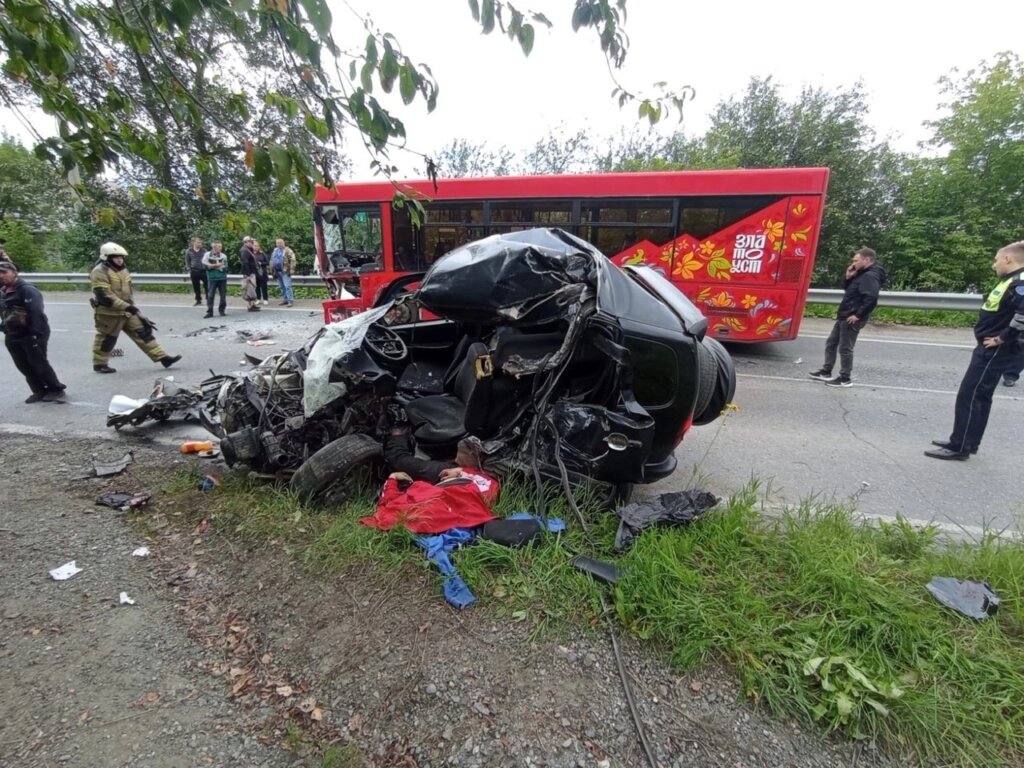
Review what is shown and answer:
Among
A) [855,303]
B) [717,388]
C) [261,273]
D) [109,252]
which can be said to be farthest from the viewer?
[261,273]

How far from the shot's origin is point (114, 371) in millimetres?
6453

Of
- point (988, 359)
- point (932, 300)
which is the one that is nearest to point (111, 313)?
point (988, 359)

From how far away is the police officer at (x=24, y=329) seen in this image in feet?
17.0

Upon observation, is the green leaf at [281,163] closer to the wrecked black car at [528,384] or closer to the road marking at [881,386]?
the wrecked black car at [528,384]

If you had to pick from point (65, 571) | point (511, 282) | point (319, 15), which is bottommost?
point (65, 571)

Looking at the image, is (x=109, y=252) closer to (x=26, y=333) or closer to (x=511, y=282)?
(x=26, y=333)

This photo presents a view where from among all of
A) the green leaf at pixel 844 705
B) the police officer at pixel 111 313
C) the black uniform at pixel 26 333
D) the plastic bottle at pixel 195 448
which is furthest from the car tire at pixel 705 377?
the police officer at pixel 111 313

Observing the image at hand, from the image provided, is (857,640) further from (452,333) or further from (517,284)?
(452,333)

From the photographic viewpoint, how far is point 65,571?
2432mm

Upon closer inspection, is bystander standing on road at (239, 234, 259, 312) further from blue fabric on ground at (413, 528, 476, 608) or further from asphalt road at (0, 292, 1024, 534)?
blue fabric on ground at (413, 528, 476, 608)

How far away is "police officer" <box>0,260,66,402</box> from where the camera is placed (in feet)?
17.0

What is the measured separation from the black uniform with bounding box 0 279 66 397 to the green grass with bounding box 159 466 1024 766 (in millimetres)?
4233

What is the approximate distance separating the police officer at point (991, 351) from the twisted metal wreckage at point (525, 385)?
220cm

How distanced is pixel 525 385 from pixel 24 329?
5.84 m
